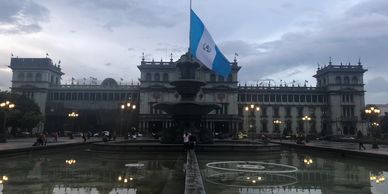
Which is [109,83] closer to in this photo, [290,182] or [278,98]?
[278,98]

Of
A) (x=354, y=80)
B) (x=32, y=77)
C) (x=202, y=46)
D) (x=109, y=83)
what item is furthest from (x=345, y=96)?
(x=32, y=77)

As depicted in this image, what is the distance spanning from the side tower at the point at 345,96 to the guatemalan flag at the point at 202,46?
247 ft

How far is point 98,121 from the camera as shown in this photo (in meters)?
94.6

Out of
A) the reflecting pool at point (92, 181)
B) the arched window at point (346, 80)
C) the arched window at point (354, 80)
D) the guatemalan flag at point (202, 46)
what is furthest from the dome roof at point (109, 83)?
the reflecting pool at point (92, 181)

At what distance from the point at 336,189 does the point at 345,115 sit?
91.9m

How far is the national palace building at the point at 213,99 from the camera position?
9400 centimetres

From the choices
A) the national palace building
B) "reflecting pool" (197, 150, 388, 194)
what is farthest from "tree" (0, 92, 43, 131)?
"reflecting pool" (197, 150, 388, 194)

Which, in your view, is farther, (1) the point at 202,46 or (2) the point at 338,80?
(2) the point at 338,80

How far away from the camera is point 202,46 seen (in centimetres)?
2908

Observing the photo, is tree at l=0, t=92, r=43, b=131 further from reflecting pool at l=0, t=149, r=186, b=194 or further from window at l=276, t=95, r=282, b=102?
window at l=276, t=95, r=282, b=102

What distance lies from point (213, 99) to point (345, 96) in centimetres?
3481

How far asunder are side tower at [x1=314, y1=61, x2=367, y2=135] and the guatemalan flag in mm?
75396

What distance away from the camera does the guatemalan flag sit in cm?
2866

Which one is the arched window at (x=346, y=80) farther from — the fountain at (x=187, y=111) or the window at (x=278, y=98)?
the fountain at (x=187, y=111)
